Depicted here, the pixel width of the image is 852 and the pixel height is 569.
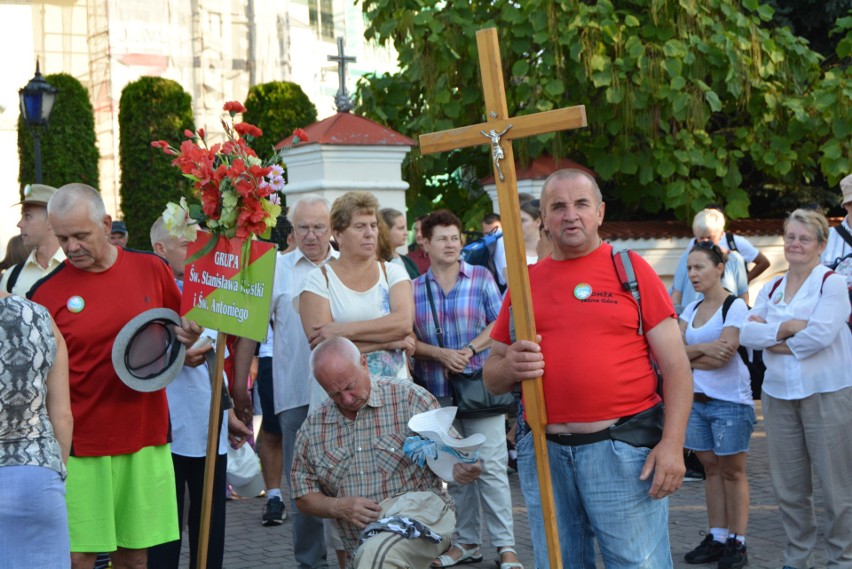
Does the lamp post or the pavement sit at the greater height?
the lamp post

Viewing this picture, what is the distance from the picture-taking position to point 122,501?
529 cm

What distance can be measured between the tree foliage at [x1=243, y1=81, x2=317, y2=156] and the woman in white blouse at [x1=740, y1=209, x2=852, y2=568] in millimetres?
14274

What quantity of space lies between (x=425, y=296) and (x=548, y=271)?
2962 mm

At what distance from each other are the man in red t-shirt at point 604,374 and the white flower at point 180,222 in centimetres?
177

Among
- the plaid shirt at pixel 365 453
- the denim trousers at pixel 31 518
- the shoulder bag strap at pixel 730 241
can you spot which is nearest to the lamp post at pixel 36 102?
the shoulder bag strap at pixel 730 241

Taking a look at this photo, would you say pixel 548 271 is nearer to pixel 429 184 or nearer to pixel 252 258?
pixel 252 258

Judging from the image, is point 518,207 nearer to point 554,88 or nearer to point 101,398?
point 101,398

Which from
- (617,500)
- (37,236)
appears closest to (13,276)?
(37,236)

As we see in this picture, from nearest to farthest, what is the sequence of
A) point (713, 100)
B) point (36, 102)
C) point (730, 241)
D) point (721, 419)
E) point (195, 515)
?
1. point (195, 515)
2. point (721, 419)
3. point (730, 241)
4. point (713, 100)
5. point (36, 102)

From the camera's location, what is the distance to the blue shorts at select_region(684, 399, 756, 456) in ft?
22.4

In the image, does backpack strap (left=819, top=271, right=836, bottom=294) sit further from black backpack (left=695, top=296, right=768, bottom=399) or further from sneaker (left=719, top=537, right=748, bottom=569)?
sneaker (left=719, top=537, right=748, bottom=569)

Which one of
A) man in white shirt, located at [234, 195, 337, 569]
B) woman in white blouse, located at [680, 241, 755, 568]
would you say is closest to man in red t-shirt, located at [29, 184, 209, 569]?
man in white shirt, located at [234, 195, 337, 569]

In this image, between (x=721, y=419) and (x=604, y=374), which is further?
(x=721, y=419)

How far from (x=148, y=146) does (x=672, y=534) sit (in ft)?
57.3
